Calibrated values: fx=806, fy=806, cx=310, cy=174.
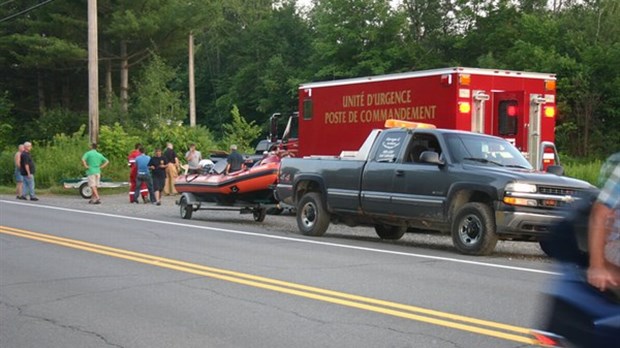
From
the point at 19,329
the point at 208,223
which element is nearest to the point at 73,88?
the point at 208,223

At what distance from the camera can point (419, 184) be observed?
13.2 metres

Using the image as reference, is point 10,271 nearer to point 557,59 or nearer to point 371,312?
point 371,312

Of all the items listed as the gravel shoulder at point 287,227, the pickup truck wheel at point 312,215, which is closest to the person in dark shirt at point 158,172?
the gravel shoulder at point 287,227

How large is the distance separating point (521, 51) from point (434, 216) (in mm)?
33192

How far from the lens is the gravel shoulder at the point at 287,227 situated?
544 inches

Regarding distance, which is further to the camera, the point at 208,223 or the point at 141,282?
the point at 208,223

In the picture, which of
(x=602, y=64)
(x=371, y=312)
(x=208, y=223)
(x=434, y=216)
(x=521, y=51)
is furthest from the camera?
(x=521, y=51)

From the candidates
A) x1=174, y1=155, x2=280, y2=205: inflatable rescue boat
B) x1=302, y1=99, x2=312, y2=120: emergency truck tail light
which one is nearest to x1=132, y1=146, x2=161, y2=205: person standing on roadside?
x1=174, y1=155, x2=280, y2=205: inflatable rescue boat

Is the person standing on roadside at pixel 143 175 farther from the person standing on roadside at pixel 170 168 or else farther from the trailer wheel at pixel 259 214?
the trailer wheel at pixel 259 214

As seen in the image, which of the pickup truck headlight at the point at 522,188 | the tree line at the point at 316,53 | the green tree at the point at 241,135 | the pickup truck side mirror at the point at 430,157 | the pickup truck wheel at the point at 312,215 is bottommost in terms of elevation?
the pickup truck wheel at the point at 312,215

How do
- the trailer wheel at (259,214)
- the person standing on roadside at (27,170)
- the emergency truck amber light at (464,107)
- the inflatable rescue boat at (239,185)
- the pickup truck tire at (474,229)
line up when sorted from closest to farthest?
the pickup truck tire at (474,229) < the emergency truck amber light at (464,107) < the inflatable rescue boat at (239,185) < the trailer wheel at (259,214) < the person standing on roadside at (27,170)

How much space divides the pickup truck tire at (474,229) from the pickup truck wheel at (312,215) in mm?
3214

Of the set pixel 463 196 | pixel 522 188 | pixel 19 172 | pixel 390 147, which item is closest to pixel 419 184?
pixel 463 196

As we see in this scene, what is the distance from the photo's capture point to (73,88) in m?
56.2
